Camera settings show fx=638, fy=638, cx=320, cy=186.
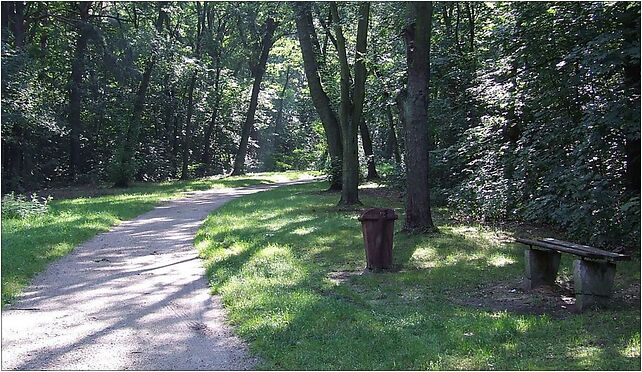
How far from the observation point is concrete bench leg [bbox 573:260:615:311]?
667 centimetres

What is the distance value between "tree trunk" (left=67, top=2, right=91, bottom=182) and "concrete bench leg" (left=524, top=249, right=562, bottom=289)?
20274 mm

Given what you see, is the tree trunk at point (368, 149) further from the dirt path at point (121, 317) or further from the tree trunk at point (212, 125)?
the dirt path at point (121, 317)

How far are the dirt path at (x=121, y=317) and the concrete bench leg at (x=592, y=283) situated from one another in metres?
3.57

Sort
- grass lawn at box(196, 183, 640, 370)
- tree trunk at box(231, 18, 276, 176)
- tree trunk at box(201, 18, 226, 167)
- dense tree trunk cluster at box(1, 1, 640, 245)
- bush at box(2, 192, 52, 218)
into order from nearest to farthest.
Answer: grass lawn at box(196, 183, 640, 370) < dense tree trunk cluster at box(1, 1, 640, 245) < bush at box(2, 192, 52, 218) < tree trunk at box(231, 18, 276, 176) < tree trunk at box(201, 18, 226, 167)

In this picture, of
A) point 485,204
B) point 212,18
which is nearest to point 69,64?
point 212,18

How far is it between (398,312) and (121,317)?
2935 mm

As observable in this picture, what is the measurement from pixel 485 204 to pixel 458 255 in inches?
155

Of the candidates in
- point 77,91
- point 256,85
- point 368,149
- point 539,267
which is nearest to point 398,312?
point 539,267

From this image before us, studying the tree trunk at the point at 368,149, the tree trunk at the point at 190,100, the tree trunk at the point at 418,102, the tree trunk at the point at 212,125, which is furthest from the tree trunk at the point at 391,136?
the tree trunk at the point at 190,100

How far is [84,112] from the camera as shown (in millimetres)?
30109

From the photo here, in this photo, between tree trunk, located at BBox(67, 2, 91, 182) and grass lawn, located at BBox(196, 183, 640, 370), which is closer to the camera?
grass lawn, located at BBox(196, 183, 640, 370)

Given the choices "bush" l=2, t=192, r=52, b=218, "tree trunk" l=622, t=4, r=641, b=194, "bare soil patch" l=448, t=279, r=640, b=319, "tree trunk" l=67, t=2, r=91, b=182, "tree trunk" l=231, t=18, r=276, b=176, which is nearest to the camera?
"bare soil patch" l=448, t=279, r=640, b=319

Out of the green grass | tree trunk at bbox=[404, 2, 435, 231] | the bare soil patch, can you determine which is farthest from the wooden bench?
the green grass

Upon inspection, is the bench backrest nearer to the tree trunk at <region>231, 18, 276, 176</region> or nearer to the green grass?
the green grass
